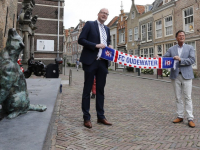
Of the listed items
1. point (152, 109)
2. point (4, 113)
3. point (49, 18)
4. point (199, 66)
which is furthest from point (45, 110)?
point (49, 18)

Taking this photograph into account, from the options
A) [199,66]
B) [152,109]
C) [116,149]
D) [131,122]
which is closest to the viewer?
[116,149]

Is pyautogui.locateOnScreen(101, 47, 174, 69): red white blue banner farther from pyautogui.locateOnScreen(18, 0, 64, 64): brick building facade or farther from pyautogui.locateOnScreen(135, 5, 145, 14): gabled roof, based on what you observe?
pyautogui.locateOnScreen(135, 5, 145, 14): gabled roof

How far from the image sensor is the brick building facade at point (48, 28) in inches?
717

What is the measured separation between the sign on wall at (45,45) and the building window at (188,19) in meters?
13.1

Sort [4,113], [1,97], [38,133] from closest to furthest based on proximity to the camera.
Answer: [38,133], [1,97], [4,113]

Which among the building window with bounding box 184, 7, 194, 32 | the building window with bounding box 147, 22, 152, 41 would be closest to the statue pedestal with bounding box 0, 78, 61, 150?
the building window with bounding box 184, 7, 194, 32

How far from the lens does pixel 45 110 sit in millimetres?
2438

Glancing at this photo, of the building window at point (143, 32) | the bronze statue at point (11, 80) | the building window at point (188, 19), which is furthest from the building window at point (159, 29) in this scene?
the bronze statue at point (11, 80)

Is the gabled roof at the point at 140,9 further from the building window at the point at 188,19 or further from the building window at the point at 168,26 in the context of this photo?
the building window at the point at 188,19

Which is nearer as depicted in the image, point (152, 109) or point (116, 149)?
point (116, 149)

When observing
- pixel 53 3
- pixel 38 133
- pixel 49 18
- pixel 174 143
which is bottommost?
pixel 174 143

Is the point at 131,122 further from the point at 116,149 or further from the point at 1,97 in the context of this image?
the point at 1,97

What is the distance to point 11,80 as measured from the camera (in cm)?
204

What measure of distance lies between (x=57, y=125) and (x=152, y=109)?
8.59 ft
